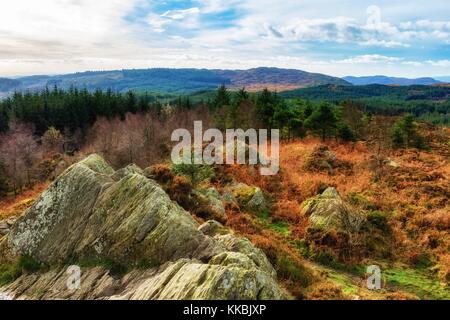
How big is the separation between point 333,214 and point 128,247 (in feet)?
44.2

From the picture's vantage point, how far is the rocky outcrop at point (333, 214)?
72.4 ft

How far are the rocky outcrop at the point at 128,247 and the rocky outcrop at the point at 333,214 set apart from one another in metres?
→ 8.59

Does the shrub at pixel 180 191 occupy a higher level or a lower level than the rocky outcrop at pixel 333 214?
higher

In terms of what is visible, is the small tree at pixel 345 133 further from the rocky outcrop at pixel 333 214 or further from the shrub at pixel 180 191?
the shrub at pixel 180 191

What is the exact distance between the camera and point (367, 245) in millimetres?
20875

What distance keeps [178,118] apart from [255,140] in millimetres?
28947

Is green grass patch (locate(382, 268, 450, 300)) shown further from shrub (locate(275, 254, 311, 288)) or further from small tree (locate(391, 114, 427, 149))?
small tree (locate(391, 114, 427, 149))

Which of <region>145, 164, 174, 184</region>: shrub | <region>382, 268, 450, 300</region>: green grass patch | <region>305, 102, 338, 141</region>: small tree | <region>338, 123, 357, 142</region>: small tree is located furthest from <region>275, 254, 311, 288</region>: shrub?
<region>338, 123, 357, 142</region>: small tree

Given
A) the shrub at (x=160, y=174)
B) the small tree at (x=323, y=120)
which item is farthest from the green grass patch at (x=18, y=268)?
the small tree at (x=323, y=120)

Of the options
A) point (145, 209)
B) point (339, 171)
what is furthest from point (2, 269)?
point (339, 171)

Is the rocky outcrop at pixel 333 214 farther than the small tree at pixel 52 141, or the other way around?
the small tree at pixel 52 141

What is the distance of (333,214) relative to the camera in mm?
22547
